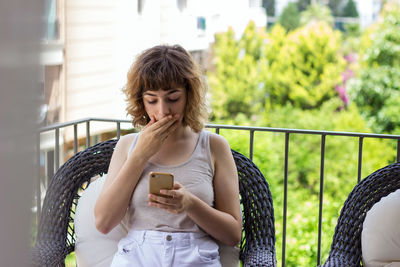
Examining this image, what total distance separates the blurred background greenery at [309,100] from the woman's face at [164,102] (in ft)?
22.1

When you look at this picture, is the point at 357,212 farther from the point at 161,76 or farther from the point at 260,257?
the point at 161,76

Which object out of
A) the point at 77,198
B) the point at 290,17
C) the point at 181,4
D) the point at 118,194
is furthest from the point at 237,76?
the point at 118,194

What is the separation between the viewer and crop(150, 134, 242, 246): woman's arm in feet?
4.94

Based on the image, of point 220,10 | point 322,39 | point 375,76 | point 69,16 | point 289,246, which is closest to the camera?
point 289,246

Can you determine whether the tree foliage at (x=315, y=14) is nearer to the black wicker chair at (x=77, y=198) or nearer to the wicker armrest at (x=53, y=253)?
the black wicker chair at (x=77, y=198)

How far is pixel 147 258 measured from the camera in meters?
1.59

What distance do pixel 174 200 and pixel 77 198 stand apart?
0.64 meters

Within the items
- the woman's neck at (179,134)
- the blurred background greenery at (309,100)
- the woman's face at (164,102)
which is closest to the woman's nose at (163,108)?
the woman's face at (164,102)

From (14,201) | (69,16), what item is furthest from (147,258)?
(69,16)

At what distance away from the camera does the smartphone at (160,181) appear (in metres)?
1.48

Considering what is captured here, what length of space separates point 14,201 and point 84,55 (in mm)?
10059

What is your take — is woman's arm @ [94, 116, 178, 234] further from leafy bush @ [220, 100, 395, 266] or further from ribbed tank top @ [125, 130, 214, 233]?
leafy bush @ [220, 100, 395, 266]

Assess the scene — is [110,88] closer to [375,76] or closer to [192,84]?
[375,76]

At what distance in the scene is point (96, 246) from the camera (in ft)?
6.07
